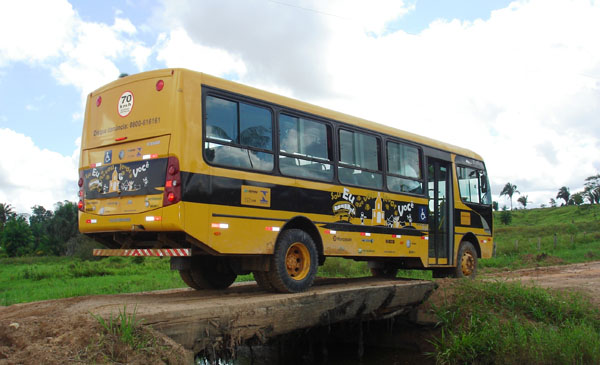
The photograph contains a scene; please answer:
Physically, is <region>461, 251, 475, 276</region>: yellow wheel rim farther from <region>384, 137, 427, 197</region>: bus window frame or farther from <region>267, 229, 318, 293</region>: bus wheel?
<region>267, 229, 318, 293</region>: bus wheel

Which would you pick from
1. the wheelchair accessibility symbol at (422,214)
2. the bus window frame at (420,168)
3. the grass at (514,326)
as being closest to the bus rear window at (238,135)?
the bus window frame at (420,168)

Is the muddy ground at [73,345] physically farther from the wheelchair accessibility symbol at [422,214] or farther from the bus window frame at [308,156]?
the wheelchair accessibility symbol at [422,214]

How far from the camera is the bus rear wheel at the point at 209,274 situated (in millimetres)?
8844

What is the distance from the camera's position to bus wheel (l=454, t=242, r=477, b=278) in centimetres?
1219

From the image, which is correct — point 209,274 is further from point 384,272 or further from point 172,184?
point 384,272

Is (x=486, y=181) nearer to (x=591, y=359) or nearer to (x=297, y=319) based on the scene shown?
(x=591, y=359)

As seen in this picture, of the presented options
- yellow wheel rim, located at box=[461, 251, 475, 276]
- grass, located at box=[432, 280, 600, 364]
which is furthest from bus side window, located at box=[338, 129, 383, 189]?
yellow wheel rim, located at box=[461, 251, 475, 276]

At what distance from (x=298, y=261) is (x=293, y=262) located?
113 mm

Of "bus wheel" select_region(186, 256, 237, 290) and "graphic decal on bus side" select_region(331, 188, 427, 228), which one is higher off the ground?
"graphic decal on bus side" select_region(331, 188, 427, 228)

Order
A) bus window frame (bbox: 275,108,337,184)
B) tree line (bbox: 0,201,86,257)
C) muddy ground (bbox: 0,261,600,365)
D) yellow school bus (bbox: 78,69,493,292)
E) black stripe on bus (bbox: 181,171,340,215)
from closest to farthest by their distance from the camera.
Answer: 1. muddy ground (bbox: 0,261,600,365)
2. black stripe on bus (bbox: 181,171,340,215)
3. yellow school bus (bbox: 78,69,493,292)
4. bus window frame (bbox: 275,108,337,184)
5. tree line (bbox: 0,201,86,257)

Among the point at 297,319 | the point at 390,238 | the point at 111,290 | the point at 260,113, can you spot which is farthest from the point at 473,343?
the point at 111,290

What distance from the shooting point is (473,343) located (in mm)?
8398

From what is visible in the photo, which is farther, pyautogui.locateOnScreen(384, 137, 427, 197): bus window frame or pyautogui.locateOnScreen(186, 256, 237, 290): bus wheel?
pyautogui.locateOnScreen(384, 137, 427, 197): bus window frame

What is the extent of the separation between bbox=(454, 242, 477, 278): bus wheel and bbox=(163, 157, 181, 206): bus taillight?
769 centimetres
